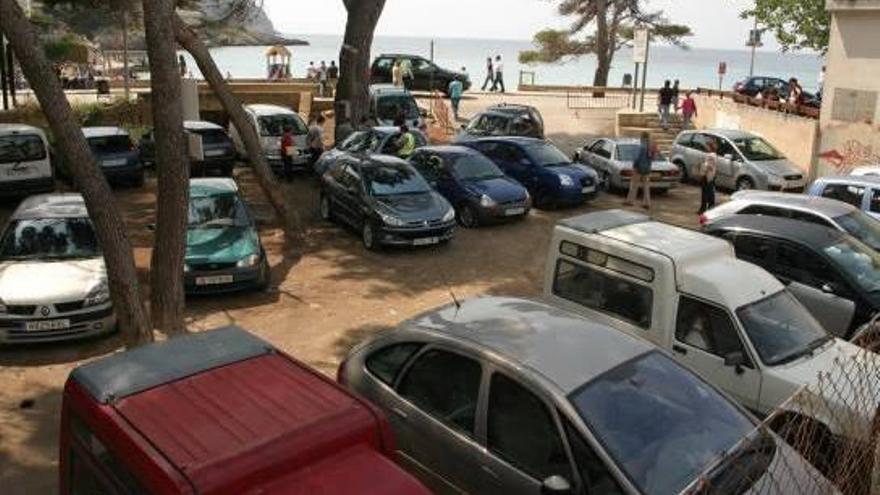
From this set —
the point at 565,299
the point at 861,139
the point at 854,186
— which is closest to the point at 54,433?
the point at 565,299

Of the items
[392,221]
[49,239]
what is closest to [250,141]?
[392,221]

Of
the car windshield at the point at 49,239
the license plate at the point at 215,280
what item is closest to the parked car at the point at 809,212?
the license plate at the point at 215,280

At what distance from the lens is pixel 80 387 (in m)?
4.88

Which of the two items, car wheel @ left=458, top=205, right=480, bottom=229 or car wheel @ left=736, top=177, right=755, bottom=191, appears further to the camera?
car wheel @ left=736, top=177, right=755, bottom=191

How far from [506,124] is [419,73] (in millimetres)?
13044

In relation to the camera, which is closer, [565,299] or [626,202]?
[565,299]

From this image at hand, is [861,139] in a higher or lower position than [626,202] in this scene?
higher

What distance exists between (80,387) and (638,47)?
83.7ft

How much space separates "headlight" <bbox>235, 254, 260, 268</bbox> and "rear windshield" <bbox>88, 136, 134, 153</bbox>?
337 inches

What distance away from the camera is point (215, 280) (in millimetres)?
12797

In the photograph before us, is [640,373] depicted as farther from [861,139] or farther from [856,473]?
[861,139]

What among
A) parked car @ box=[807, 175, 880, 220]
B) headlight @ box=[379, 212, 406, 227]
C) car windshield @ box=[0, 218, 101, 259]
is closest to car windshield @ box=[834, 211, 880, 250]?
parked car @ box=[807, 175, 880, 220]

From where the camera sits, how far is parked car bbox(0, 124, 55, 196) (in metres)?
17.6

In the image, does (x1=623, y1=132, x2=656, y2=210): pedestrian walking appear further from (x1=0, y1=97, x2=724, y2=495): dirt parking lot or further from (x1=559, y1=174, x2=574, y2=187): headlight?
(x1=559, y1=174, x2=574, y2=187): headlight
